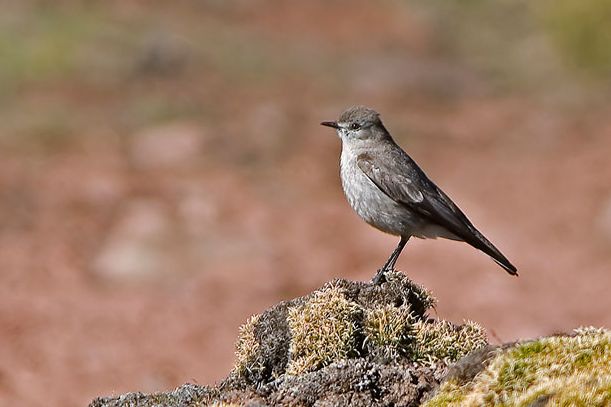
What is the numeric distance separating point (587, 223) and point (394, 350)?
17.4 metres

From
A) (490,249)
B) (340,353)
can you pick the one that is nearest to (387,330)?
(340,353)

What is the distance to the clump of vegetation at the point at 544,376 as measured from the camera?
21.4 ft

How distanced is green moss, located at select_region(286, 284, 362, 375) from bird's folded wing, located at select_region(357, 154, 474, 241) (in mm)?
2667

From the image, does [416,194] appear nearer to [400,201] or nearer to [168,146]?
[400,201]

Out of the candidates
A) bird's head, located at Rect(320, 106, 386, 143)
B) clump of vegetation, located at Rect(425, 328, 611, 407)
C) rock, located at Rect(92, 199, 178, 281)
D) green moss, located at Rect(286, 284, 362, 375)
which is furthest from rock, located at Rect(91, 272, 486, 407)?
rock, located at Rect(92, 199, 178, 281)

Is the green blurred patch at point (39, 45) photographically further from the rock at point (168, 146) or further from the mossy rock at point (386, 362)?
the mossy rock at point (386, 362)

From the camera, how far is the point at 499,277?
21516mm

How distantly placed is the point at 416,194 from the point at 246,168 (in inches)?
615

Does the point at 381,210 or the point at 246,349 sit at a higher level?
the point at 381,210

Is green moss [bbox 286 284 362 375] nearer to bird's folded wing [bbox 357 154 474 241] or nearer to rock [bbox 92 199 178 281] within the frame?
bird's folded wing [bbox 357 154 474 241]

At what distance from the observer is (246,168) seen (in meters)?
25.9

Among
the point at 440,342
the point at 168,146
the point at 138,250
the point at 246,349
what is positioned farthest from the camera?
the point at 168,146

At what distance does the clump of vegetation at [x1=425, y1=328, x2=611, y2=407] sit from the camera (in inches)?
257

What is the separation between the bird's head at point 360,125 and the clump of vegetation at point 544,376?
4246 mm
